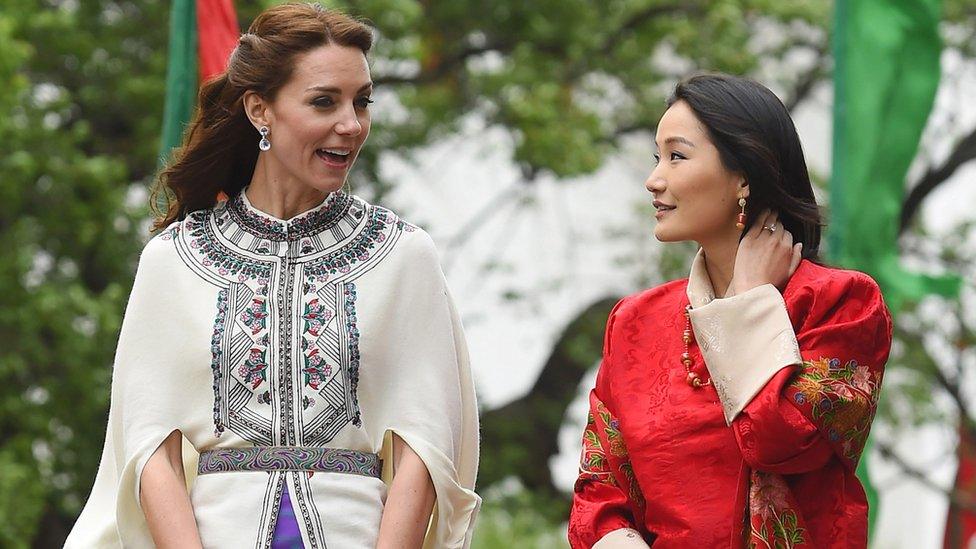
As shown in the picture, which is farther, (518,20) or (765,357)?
(518,20)

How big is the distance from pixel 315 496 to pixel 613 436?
2.09ft

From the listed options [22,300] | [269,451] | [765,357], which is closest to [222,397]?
[269,451]

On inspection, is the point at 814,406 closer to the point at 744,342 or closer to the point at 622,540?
the point at 744,342

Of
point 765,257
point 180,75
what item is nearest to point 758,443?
point 765,257

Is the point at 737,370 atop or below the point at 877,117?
atop

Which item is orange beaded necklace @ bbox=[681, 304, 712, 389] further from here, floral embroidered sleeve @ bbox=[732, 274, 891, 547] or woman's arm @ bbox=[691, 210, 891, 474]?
floral embroidered sleeve @ bbox=[732, 274, 891, 547]

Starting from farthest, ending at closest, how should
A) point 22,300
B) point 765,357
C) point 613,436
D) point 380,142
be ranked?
point 380,142 → point 22,300 → point 613,436 → point 765,357

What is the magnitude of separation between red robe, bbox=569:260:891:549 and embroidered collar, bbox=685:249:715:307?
0.18 feet

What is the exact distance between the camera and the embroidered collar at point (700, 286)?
3.76 m

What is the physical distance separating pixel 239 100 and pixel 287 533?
3.08 ft

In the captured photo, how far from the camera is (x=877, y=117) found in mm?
6523

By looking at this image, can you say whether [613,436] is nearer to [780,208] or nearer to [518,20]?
[780,208]

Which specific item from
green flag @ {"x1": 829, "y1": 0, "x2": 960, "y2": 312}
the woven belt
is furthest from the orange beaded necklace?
green flag @ {"x1": 829, "y1": 0, "x2": 960, "y2": 312}

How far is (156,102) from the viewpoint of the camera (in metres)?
10.9
